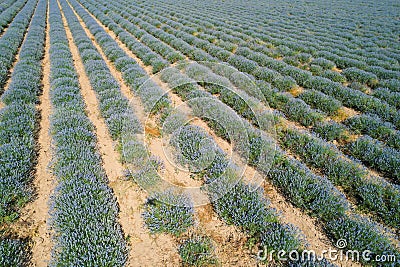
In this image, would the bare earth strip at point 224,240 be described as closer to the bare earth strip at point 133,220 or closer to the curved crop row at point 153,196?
the bare earth strip at point 133,220

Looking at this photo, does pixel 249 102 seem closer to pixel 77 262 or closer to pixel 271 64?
pixel 271 64

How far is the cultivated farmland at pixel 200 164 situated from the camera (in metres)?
3.50

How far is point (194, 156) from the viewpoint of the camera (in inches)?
199

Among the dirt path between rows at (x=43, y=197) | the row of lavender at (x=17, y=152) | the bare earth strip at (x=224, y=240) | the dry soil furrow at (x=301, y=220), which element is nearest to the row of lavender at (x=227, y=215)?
the bare earth strip at (x=224, y=240)

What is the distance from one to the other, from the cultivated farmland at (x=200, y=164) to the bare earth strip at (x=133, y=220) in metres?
0.02

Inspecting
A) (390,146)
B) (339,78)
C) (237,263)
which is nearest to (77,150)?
(237,263)

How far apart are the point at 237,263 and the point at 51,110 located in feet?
21.0

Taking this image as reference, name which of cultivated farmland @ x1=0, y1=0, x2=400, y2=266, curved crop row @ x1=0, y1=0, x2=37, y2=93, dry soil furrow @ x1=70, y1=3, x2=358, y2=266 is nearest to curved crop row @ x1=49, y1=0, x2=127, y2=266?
cultivated farmland @ x1=0, y1=0, x2=400, y2=266

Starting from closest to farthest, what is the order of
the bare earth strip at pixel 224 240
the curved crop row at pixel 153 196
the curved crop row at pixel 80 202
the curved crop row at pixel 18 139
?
the curved crop row at pixel 80 202
the bare earth strip at pixel 224 240
the curved crop row at pixel 153 196
the curved crop row at pixel 18 139

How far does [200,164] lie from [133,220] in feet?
5.35

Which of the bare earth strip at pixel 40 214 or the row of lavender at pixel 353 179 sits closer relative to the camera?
the bare earth strip at pixel 40 214

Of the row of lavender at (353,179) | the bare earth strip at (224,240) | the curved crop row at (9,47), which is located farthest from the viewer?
the curved crop row at (9,47)

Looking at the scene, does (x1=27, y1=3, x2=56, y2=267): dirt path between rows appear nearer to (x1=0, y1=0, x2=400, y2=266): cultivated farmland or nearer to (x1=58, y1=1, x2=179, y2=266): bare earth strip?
(x1=0, y1=0, x2=400, y2=266): cultivated farmland

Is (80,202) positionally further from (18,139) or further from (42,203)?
(18,139)
